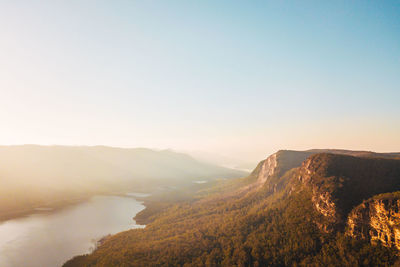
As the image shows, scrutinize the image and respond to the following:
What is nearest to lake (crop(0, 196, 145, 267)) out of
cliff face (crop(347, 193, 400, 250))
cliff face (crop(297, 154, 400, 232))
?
cliff face (crop(297, 154, 400, 232))

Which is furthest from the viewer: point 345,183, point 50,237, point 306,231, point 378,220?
point 50,237

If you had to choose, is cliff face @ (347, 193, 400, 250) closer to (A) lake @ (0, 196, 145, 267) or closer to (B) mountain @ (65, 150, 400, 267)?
(B) mountain @ (65, 150, 400, 267)

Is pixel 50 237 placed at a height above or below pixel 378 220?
below

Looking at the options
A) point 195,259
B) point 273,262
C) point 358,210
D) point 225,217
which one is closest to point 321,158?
point 358,210

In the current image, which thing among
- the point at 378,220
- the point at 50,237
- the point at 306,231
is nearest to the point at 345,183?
the point at 378,220

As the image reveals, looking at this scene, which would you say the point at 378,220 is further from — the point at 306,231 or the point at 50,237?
the point at 50,237

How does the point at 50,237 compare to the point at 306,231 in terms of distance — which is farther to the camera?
the point at 50,237

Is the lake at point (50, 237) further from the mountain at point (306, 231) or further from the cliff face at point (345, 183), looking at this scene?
the cliff face at point (345, 183)

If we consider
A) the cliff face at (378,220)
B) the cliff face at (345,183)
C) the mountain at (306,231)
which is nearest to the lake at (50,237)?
the mountain at (306,231)
